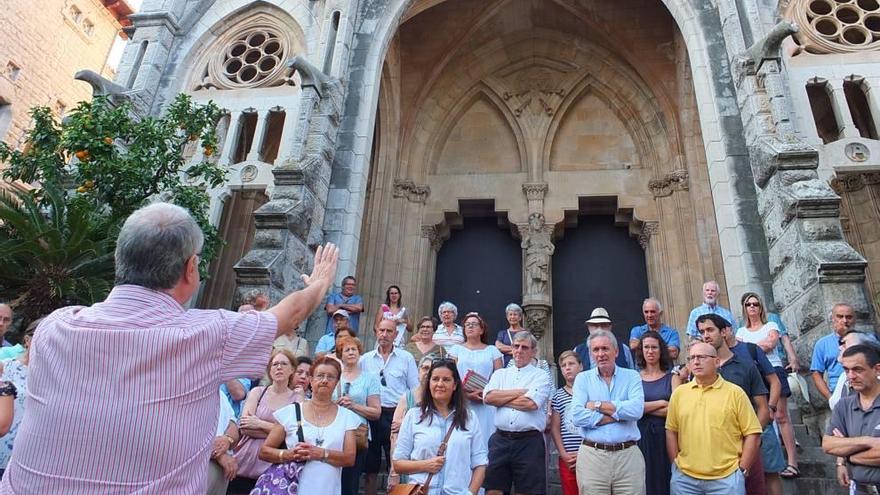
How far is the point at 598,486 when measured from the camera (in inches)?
162

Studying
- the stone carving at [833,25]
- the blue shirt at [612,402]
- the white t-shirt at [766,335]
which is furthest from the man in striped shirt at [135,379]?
the stone carving at [833,25]

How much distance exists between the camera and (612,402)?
13.9 feet

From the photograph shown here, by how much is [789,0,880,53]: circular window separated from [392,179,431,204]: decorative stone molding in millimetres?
8474

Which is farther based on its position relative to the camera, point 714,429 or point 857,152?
point 857,152

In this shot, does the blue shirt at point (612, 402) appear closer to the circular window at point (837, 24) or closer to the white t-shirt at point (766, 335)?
the white t-shirt at point (766, 335)

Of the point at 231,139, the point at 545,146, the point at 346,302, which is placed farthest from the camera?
the point at 545,146

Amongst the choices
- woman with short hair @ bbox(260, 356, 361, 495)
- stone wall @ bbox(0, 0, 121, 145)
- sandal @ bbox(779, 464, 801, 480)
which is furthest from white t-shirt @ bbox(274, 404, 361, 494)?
stone wall @ bbox(0, 0, 121, 145)

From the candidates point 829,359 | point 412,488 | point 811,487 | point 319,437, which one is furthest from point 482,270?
point 412,488

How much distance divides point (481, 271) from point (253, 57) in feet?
24.0

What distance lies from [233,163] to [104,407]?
10.5 m

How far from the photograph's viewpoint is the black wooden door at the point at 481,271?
13.8 m

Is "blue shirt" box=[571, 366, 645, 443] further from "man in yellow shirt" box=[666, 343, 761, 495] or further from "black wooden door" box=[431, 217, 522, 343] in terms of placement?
"black wooden door" box=[431, 217, 522, 343]

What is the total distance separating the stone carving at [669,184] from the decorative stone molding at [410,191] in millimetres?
5573

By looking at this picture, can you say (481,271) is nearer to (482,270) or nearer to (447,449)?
(482,270)
